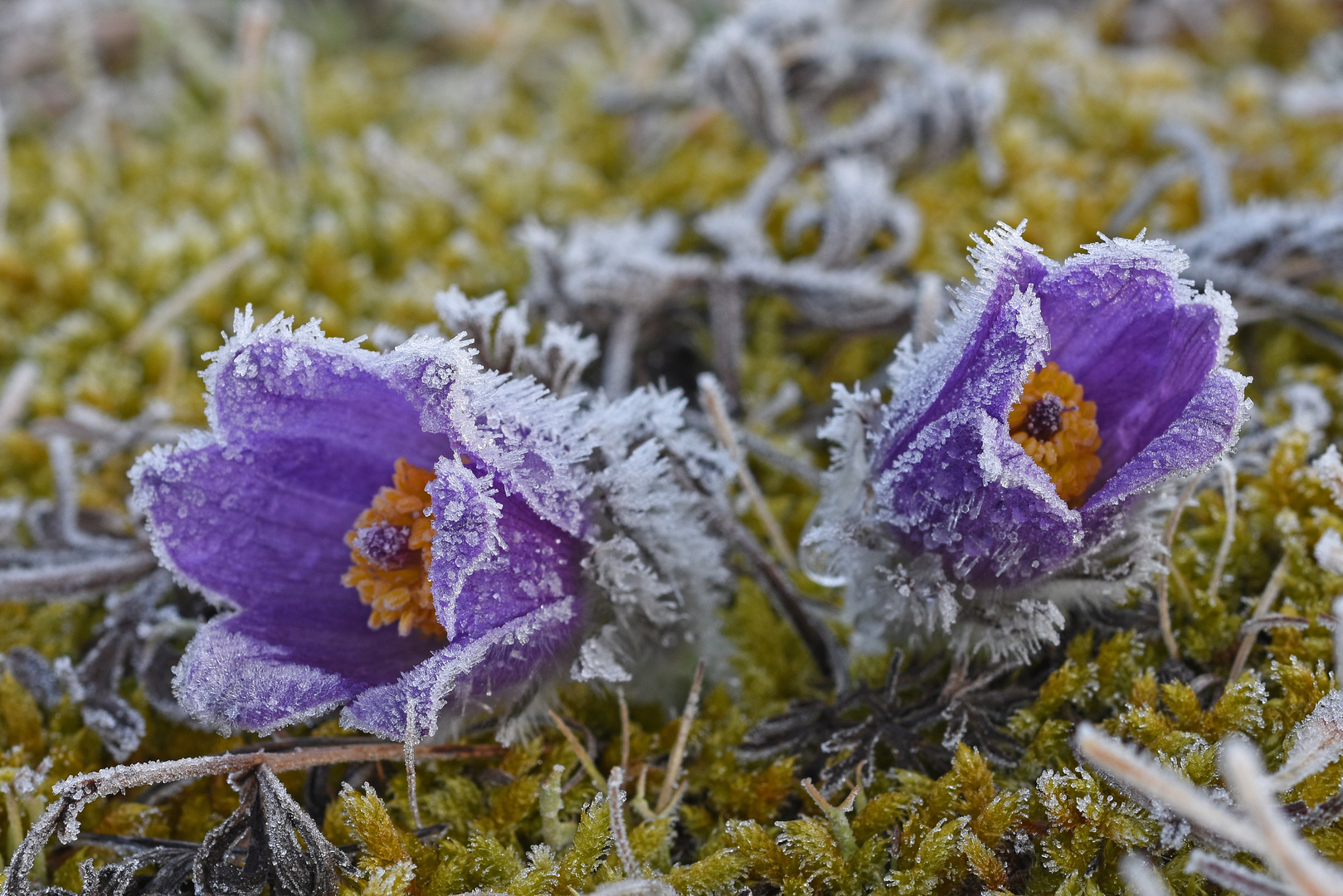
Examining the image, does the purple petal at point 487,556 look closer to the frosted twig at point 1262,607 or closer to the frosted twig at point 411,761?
the frosted twig at point 411,761

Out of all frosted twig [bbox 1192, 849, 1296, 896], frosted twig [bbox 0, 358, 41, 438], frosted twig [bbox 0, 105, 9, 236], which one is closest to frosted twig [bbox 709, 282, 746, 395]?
frosted twig [bbox 1192, 849, 1296, 896]

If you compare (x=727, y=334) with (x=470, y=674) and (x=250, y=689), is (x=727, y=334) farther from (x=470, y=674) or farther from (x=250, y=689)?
(x=250, y=689)

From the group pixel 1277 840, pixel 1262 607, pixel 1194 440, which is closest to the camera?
pixel 1277 840

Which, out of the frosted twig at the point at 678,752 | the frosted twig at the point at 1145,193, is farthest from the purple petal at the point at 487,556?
the frosted twig at the point at 1145,193

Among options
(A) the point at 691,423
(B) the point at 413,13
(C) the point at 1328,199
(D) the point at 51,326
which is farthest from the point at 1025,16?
(D) the point at 51,326

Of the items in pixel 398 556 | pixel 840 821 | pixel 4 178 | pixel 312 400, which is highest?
pixel 4 178

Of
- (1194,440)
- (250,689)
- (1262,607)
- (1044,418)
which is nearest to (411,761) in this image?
(250,689)
